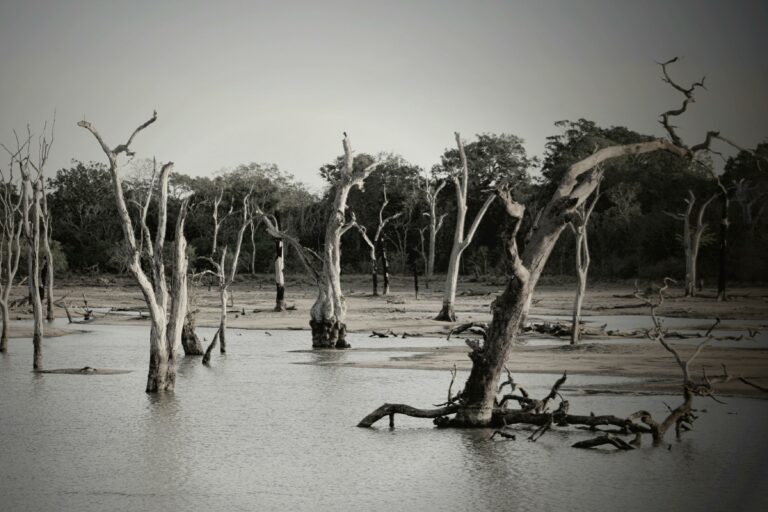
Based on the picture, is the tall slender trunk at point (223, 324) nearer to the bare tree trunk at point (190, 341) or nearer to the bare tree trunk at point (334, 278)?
the bare tree trunk at point (190, 341)

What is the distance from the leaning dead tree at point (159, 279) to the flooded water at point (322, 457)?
0.73 m

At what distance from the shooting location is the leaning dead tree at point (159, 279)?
1830 cm

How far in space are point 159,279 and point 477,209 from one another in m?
56.1

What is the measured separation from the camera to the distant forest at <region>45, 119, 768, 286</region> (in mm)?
57841

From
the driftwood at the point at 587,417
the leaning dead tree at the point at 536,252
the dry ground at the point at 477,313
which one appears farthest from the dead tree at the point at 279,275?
the leaning dead tree at the point at 536,252

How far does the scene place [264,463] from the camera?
47.4 ft

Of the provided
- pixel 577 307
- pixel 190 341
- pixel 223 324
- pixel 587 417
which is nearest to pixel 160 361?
pixel 223 324

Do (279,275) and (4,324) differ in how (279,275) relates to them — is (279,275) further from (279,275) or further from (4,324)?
(4,324)

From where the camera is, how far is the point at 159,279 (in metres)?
18.9

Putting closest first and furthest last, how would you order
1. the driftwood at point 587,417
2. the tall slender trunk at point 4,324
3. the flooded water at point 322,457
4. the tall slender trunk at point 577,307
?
the flooded water at point 322,457 < the driftwood at point 587,417 < the tall slender trunk at point 577,307 < the tall slender trunk at point 4,324

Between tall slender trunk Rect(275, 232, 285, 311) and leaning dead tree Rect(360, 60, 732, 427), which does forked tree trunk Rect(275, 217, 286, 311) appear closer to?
tall slender trunk Rect(275, 232, 285, 311)

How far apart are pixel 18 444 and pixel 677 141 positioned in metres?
11.2

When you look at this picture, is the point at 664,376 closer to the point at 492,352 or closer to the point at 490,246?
the point at 492,352

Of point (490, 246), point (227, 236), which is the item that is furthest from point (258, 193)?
point (490, 246)
